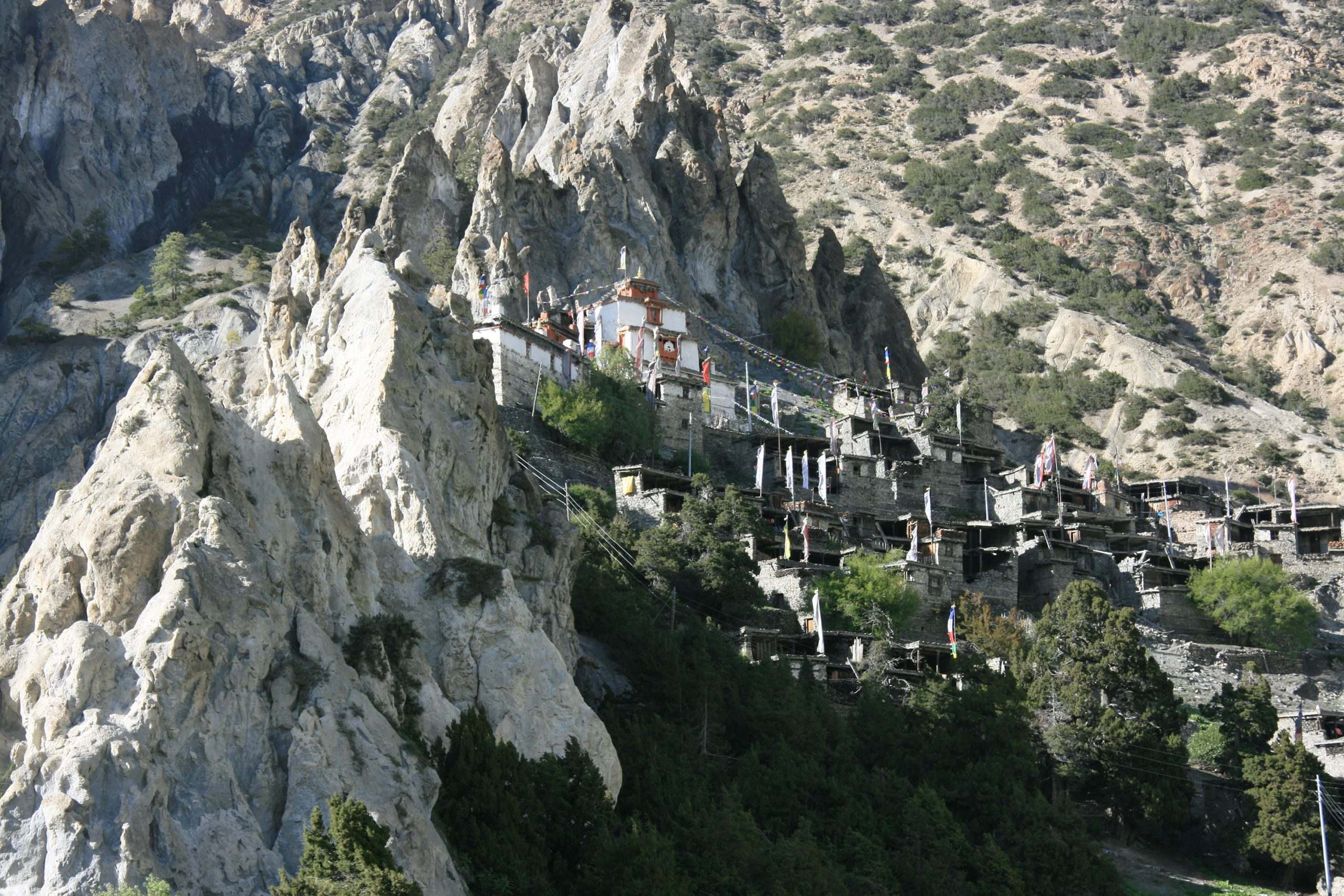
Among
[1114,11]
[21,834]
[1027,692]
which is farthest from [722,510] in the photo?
[1114,11]

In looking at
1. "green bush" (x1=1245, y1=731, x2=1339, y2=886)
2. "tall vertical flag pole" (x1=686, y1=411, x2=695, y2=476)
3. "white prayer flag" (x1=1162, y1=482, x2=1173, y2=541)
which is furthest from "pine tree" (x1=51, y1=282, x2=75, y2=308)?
"green bush" (x1=1245, y1=731, x2=1339, y2=886)

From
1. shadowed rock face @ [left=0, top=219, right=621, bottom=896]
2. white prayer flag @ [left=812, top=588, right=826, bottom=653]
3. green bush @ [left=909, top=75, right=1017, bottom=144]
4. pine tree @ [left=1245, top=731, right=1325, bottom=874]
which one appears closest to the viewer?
shadowed rock face @ [left=0, top=219, right=621, bottom=896]

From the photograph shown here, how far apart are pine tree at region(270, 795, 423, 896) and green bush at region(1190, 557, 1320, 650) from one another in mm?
49790

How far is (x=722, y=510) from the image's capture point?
6975 centimetres

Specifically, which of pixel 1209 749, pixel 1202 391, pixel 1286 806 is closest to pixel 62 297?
pixel 1202 391

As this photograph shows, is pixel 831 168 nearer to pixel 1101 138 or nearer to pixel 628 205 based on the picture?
pixel 1101 138

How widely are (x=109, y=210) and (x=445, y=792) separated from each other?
325 ft

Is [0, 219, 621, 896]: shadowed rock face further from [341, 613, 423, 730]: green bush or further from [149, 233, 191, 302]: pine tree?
[149, 233, 191, 302]: pine tree

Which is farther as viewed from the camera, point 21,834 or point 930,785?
point 930,785

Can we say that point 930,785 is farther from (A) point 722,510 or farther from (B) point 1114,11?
(B) point 1114,11

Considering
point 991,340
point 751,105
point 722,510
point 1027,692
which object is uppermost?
point 751,105

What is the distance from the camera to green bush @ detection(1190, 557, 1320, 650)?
7225 cm

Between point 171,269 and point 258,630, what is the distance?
85.1m

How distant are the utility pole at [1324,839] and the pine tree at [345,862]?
35.0 meters
